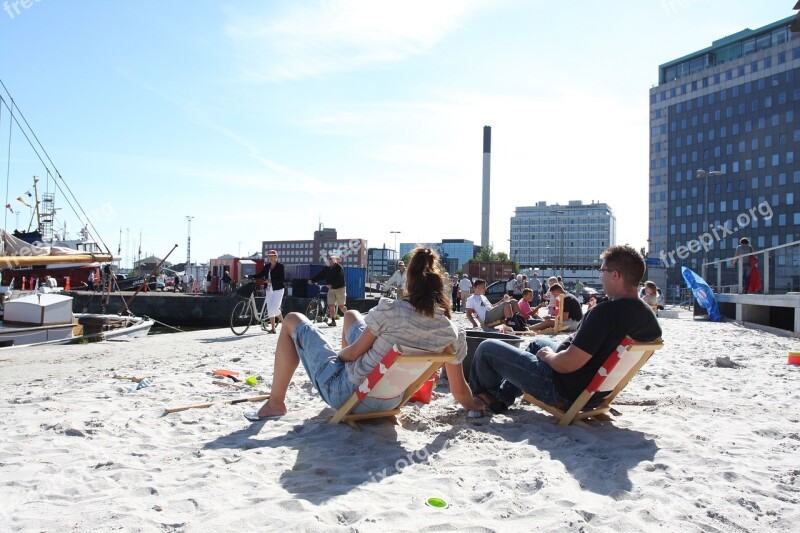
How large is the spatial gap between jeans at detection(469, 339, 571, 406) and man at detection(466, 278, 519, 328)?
19.3 feet

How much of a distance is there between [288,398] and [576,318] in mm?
7002

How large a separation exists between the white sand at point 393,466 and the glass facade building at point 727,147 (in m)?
72.0

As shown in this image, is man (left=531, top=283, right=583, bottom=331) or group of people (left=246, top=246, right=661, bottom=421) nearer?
group of people (left=246, top=246, right=661, bottom=421)

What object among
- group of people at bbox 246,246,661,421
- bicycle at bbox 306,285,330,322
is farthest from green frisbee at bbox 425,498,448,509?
bicycle at bbox 306,285,330,322

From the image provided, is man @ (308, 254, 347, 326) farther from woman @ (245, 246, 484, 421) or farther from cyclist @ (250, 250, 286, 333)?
woman @ (245, 246, 484, 421)

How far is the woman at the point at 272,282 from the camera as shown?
11.6 metres

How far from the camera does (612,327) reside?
12.3ft

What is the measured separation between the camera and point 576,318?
10.6m

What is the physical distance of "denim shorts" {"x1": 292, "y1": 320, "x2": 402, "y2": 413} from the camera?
3.83 m

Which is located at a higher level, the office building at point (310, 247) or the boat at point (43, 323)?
the office building at point (310, 247)

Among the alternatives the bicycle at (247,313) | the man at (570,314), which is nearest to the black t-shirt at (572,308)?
the man at (570,314)

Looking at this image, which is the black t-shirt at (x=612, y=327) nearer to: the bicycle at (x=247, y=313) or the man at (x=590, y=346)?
the man at (x=590, y=346)

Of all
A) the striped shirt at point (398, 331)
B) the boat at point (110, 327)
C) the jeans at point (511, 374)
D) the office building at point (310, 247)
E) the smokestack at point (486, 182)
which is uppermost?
the smokestack at point (486, 182)

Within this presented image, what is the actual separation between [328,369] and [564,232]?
500 feet
